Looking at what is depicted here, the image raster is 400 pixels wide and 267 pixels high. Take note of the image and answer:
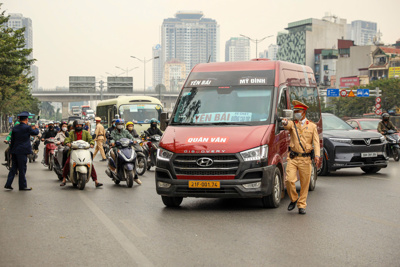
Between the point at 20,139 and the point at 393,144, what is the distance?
46.4 ft

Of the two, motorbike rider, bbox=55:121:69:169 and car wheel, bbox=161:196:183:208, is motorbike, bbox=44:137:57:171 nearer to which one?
motorbike rider, bbox=55:121:69:169

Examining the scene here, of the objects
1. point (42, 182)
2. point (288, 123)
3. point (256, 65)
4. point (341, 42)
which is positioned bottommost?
point (42, 182)

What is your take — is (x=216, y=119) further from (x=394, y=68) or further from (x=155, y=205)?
(x=394, y=68)

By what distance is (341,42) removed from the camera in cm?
16112

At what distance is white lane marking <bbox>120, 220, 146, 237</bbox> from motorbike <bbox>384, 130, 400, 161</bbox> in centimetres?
1551

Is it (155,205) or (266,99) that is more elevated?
(266,99)

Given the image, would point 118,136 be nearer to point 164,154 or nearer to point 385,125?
point 164,154

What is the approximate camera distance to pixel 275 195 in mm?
10844

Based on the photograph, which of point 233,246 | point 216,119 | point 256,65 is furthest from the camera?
point 256,65

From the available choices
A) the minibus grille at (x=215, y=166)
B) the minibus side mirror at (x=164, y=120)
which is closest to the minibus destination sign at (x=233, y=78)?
the minibus side mirror at (x=164, y=120)

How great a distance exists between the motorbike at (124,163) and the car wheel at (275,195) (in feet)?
15.7

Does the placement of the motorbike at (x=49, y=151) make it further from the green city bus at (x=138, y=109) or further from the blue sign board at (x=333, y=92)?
the blue sign board at (x=333, y=92)

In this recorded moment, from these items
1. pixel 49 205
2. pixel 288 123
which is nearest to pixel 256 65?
pixel 288 123

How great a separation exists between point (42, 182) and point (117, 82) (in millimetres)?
59064
